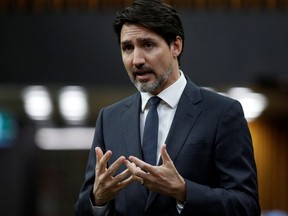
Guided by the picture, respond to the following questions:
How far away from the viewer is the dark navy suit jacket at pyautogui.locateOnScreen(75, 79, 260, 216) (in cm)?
266

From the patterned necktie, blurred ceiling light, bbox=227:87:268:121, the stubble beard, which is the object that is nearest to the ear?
the stubble beard

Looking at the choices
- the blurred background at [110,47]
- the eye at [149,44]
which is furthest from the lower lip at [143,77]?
the blurred background at [110,47]

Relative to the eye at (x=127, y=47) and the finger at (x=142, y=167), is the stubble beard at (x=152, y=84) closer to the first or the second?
the eye at (x=127, y=47)

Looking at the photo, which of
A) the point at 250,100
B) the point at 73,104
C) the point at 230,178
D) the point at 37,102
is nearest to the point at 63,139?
the point at 73,104

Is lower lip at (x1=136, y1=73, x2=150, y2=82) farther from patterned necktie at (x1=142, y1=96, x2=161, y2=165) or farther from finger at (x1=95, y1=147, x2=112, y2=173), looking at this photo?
finger at (x1=95, y1=147, x2=112, y2=173)

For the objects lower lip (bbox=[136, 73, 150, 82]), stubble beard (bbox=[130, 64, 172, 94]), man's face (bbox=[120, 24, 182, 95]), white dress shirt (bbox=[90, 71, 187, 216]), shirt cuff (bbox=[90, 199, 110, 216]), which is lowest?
shirt cuff (bbox=[90, 199, 110, 216])

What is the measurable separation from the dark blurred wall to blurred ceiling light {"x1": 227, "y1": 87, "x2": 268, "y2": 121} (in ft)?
2.57

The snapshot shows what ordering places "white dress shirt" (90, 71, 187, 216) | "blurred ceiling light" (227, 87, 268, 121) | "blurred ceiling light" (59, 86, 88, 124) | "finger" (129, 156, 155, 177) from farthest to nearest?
"blurred ceiling light" (227, 87, 268, 121) < "blurred ceiling light" (59, 86, 88, 124) < "white dress shirt" (90, 71, 187, 216) < "finger" (129, 156, 155, 177)

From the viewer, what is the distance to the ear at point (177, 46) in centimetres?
290

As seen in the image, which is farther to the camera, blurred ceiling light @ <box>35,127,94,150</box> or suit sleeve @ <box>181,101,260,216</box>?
blurred ceiling light @ <box>35,127,94,150</box>

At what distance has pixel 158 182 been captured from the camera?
8.27 feet

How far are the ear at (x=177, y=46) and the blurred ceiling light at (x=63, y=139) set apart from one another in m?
11.9

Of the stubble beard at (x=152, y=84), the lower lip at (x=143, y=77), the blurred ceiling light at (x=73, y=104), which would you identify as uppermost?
the lower lip at (x=143, y=77)

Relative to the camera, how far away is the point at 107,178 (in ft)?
8.62
